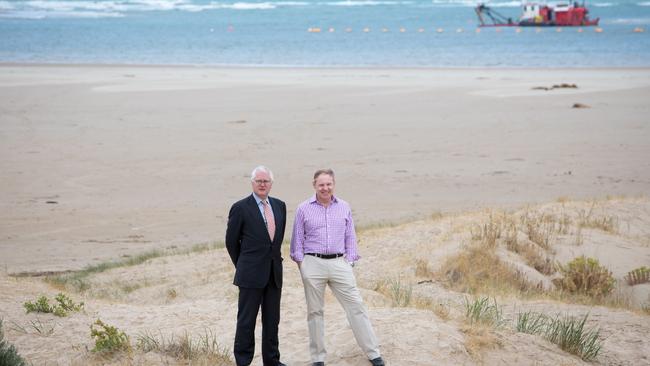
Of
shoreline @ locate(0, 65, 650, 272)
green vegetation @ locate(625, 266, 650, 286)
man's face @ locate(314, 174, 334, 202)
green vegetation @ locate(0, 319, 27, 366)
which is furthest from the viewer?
shoreline @ locate(0, 65, 650, 272)

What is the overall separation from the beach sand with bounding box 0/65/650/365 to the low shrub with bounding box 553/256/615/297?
1.50ft

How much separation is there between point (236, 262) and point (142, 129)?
59.2 feet

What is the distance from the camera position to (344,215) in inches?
268

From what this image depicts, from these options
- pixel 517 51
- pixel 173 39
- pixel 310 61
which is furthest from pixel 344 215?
pixel 173 39

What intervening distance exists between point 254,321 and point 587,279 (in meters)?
5.09

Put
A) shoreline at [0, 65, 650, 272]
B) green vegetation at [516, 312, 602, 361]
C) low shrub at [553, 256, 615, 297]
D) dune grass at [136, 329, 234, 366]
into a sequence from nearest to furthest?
1. dune grass at [136, 329, 234, 366]
2. green vegetation at [516, 312, 602, 361]
3. low shrub at [553, 256, 615, 297]
4. shoreline at [0, 65, 650, 272]

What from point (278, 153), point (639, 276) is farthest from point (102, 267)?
point (278, 153)

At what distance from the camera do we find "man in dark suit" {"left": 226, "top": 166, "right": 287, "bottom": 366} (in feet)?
22.0

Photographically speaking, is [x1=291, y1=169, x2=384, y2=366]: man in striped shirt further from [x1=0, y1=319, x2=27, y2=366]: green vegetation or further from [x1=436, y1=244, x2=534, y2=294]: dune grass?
[x1=436, y1=244, x2=534, y2=294]: dune grass

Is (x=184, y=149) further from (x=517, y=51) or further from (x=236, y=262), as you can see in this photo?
(x=517, y=51)

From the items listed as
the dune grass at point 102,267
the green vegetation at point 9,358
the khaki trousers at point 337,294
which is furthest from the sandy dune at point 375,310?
the green vegetation at point 9,358

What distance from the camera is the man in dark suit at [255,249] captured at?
264 inches

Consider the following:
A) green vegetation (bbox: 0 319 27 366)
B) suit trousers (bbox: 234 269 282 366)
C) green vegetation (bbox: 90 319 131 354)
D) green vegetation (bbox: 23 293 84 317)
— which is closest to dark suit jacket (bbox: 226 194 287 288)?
suit trousers (bbox: 234 269 282 366)

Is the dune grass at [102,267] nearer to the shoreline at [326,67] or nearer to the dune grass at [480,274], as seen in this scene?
the dune grass at [480,274]
